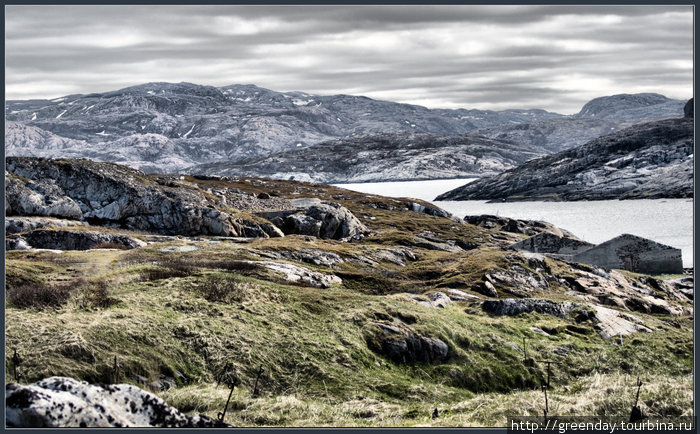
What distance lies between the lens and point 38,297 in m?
24.9

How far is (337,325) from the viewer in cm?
2841

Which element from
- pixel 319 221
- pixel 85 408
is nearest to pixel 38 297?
pixel 85 408

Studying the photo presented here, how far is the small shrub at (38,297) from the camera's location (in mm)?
24203

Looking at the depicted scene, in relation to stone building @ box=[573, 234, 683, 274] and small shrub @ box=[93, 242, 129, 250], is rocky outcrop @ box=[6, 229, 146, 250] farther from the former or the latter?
stone building @ box=[573, 234, 683, 274]

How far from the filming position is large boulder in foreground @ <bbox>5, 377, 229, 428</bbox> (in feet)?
45.2

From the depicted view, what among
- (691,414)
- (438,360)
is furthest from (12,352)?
(691,414)

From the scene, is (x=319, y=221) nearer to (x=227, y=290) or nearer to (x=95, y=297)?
(x=227, y=290)

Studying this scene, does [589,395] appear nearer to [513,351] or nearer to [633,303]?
[513,351]

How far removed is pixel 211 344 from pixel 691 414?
16455 mm

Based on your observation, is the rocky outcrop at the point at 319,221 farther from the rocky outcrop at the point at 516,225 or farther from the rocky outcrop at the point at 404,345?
the rocky outcrop at the point at 404,345

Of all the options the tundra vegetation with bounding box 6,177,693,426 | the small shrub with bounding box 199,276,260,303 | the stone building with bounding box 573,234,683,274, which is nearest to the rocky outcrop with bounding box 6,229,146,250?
the tundra vegetation with bounding box 6,177,693,426

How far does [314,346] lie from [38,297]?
11.5 metres

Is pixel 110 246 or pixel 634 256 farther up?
pixel 110 246

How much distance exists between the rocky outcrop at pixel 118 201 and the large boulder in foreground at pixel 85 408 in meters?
57.0
